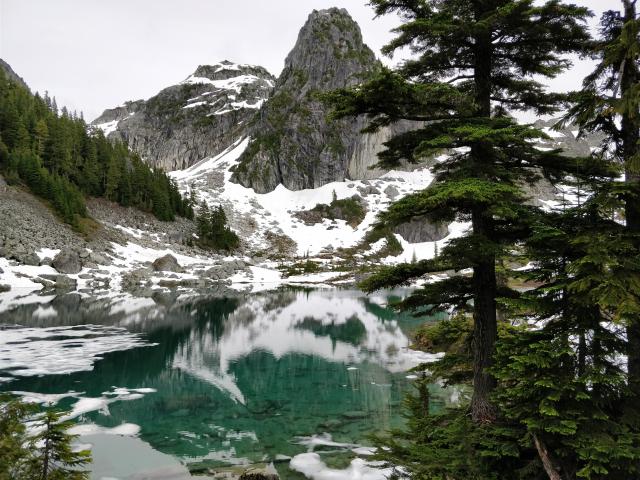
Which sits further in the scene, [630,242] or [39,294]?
[39,294]

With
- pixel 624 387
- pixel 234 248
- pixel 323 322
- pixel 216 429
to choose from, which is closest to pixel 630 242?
pixel 624 387

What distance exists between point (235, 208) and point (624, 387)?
483 ft

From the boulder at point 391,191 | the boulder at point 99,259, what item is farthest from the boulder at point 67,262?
the boulder at point 391,191

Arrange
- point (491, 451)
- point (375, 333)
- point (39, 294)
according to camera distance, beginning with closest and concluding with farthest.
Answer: point (491, 451), point (375, 333), point (39, 294)

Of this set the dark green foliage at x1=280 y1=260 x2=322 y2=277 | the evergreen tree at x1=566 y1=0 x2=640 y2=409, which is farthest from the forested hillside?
the evergreen tree at x1=566 y1=0 x2=640 y2=409

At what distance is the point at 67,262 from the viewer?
2598 inches

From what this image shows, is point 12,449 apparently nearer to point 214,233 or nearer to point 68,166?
point 68,166

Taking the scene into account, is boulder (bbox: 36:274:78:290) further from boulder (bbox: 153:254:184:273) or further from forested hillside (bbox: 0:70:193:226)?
forested hillside (bbox: 0:70:193:226)

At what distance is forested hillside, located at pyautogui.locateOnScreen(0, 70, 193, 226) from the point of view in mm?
79188

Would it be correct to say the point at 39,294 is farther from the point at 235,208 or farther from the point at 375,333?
the point at 235,208

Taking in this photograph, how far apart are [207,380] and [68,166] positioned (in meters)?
89.7

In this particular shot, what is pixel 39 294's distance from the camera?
5403cm

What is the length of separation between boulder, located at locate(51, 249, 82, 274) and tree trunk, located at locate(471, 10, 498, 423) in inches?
2820

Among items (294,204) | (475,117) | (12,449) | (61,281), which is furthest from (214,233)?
(12,449)
